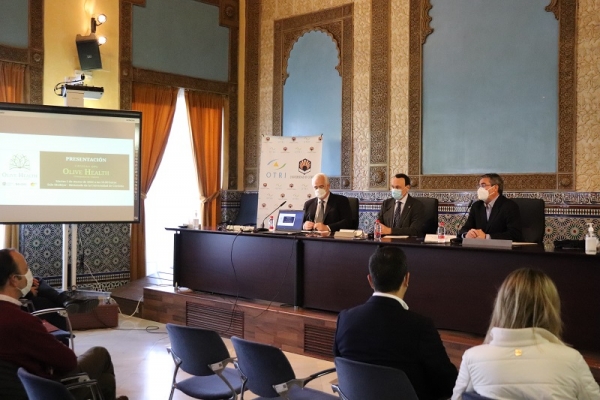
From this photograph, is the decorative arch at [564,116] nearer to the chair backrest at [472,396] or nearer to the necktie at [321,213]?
the necktie at [321,213]

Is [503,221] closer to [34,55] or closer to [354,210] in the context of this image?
[354,210]

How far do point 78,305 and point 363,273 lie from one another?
2282 millimetres

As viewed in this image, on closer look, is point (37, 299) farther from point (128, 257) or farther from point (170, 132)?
point (170, 132)

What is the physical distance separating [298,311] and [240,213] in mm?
3755

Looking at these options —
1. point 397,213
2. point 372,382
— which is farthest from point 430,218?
point 372,382

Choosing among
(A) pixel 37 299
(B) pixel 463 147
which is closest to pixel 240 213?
(B) pixel 463 147

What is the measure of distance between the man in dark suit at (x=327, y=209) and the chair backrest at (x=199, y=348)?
304 centimetres

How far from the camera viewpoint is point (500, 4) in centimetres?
676

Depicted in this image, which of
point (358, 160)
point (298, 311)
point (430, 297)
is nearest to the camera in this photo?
point (430, 297)

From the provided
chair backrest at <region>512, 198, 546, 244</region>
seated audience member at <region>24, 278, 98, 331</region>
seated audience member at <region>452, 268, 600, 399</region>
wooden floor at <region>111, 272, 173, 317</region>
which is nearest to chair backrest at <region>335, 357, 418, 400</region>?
seated audience member at <region>452, 268, 600, 399</region>

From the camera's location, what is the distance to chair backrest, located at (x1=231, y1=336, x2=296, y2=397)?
277cm

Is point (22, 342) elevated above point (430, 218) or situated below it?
below

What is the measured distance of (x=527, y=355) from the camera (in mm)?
2072

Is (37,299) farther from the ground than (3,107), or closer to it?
closer to it
